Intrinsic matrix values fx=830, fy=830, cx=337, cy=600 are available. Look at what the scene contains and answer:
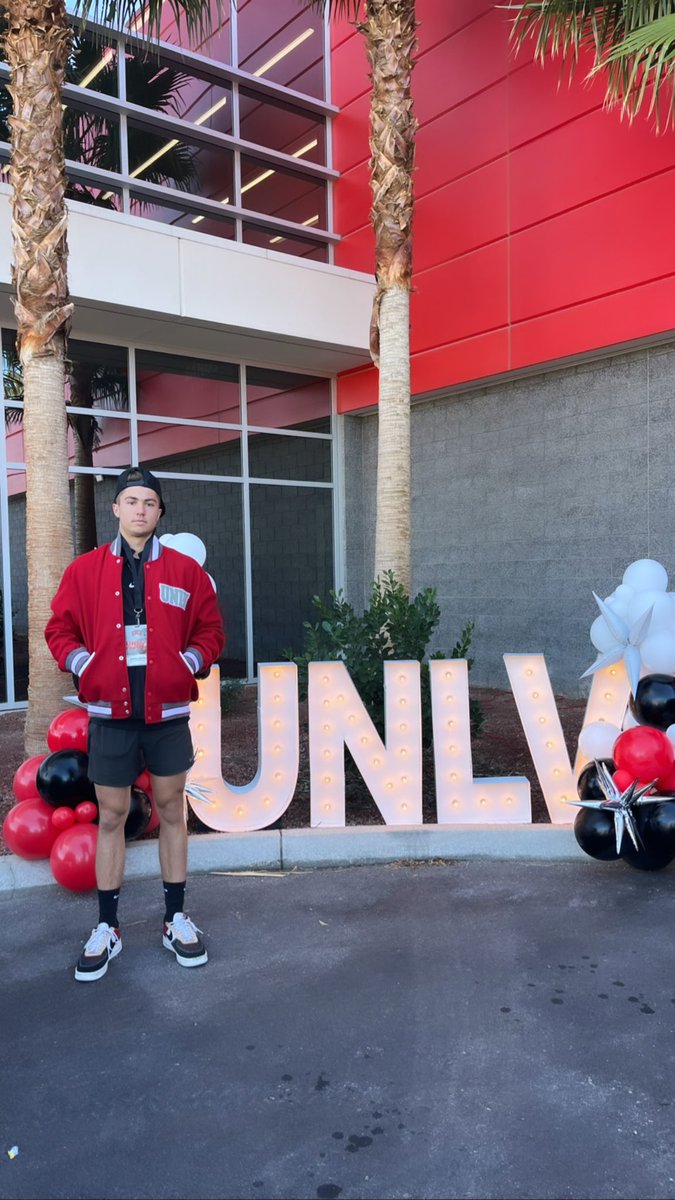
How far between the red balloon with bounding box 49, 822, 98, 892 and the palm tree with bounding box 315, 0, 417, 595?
304 centimetres

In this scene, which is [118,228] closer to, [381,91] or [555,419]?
[381,91]

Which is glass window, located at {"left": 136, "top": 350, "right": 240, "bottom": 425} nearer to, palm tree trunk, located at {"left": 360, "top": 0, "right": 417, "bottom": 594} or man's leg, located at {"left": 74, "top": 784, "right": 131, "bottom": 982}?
palm tree trunk, located at {"left": 360, "top": 0, "right": 417, "bottom": 594}

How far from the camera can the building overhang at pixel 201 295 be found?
8484 mm

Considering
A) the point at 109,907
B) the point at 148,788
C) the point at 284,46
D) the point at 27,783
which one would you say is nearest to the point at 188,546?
the point at 148,788

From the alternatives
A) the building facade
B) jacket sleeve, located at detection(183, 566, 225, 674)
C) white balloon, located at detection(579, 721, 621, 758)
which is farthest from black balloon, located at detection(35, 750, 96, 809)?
the building facade

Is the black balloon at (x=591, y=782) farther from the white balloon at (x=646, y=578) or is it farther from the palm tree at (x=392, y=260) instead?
the palm tree at (x=392, y=260)

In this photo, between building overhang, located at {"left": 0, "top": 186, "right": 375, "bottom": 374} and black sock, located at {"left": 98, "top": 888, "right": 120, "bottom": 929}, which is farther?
building overhang, located at {"left": 0, "top": 186, "right": 375, "bottom": 374}

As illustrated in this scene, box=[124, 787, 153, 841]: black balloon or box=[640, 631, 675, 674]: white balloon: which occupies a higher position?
box=[640, 631, 675, 674]: white balloon

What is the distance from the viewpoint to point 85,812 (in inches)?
166

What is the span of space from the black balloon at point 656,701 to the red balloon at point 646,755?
0.42 ft

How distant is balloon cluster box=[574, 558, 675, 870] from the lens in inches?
165

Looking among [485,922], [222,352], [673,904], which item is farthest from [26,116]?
[673,904]

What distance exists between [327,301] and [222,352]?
1.56m

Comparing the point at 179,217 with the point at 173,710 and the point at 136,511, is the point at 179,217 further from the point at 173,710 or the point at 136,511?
the point at 173,710
